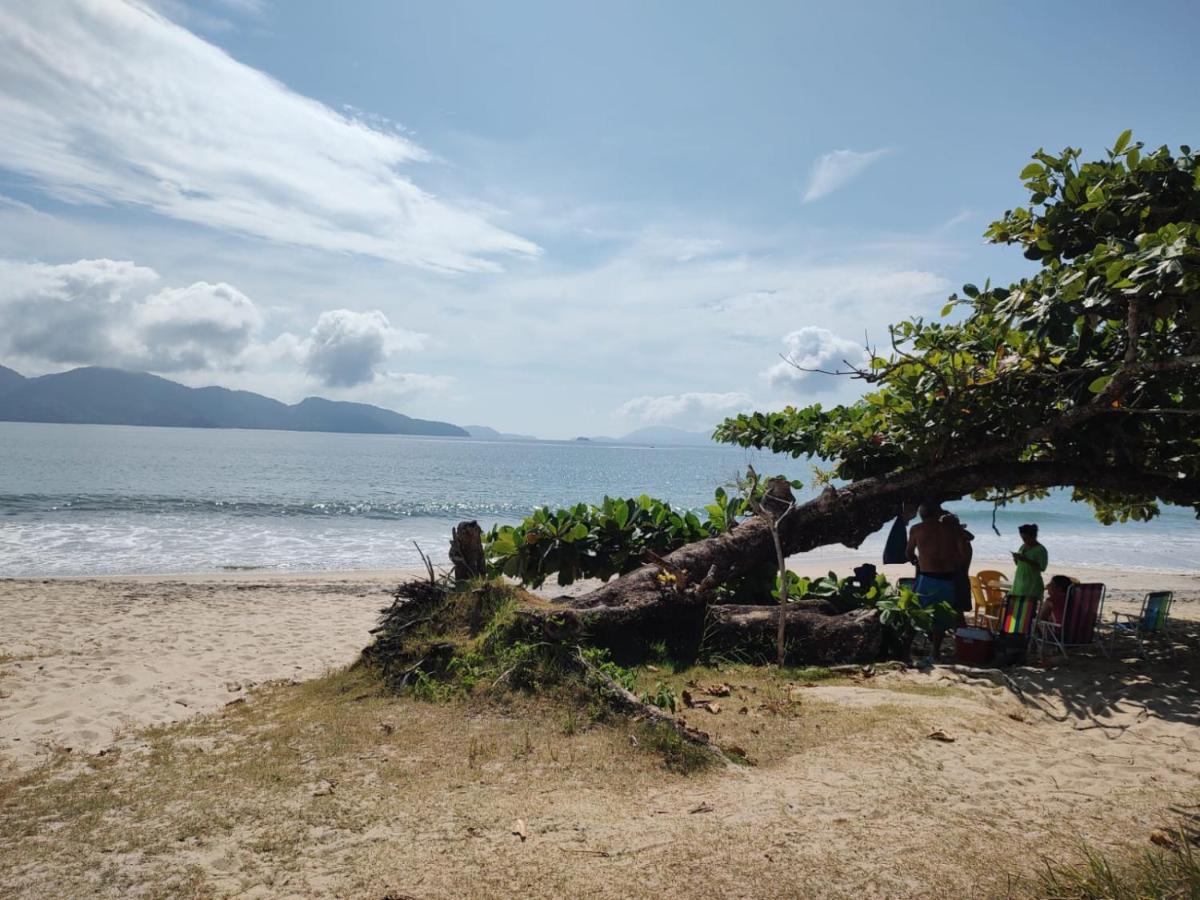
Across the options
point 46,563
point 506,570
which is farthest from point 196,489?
point 506,570

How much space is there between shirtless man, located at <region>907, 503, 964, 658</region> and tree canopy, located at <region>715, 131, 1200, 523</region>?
2.36 ft

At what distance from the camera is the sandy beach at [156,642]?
21.4 ft

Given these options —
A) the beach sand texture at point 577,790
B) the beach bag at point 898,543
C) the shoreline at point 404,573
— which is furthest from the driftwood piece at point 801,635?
the shoreline at point 404,573

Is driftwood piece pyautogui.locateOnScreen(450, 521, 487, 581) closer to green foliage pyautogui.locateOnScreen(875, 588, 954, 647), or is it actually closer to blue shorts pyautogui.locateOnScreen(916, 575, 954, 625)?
green foliage pyautogui.locateOnScreen(875, 588, 954, 647)

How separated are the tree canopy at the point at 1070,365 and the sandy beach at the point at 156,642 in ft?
15.7

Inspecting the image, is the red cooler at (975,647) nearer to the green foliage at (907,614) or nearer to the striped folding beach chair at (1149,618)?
the green foliage at (907,614)

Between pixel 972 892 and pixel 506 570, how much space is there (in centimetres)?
629

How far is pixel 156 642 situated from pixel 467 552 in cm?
485

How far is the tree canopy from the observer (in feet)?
18.8

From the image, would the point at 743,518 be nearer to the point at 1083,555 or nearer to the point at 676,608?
the point at 676,608

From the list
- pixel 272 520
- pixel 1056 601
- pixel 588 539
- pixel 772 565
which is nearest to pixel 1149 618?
pixel 1056 601

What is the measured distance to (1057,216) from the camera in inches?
281

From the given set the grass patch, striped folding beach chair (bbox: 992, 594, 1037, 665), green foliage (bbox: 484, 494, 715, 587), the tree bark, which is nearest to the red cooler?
striped folding beach chair (bbox: 992, 594, 1037, 665)

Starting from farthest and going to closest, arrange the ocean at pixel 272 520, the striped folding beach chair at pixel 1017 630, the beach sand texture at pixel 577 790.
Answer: the ocean at pixel 272 520 < the striped folding beach chair at pixel 1017 630 < the beach sand texture at pixel 577 790
